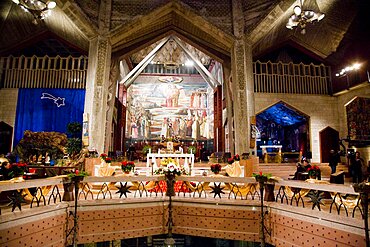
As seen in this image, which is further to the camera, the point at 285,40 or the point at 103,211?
the point at 285,40

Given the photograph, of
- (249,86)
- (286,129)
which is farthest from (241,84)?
(286,129)

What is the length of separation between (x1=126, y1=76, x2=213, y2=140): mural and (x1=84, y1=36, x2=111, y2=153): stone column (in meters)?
6.97

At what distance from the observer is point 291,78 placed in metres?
13.7

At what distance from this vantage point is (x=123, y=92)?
16.5 m

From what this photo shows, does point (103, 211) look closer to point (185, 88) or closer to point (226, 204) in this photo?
point (226, 204)

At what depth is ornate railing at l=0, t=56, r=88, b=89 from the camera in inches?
514

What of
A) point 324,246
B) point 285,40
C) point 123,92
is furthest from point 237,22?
point 324,246

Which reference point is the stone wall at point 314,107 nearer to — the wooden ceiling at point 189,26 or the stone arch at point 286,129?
the stone arch at point 286,129

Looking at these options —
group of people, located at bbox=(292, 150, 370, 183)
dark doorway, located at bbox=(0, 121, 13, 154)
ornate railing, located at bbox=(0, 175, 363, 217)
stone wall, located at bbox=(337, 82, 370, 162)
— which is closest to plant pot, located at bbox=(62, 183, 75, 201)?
ornate railing, located at bbox=(0, 175, 363, 217)

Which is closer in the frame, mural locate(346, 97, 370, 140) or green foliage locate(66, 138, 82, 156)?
mural locate(346, 97, 370, 140)

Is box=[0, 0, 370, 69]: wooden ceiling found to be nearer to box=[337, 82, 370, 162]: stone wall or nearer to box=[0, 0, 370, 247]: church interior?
box=[0, 0, 370, 247]: church interior

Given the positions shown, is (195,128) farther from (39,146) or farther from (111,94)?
(39,146)

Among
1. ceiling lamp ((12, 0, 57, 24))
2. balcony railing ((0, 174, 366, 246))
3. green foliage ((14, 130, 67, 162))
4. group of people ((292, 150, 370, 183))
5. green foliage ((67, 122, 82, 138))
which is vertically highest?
ceiling lamp ((12, 0, 57, 24))

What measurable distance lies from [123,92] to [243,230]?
43.4ft
